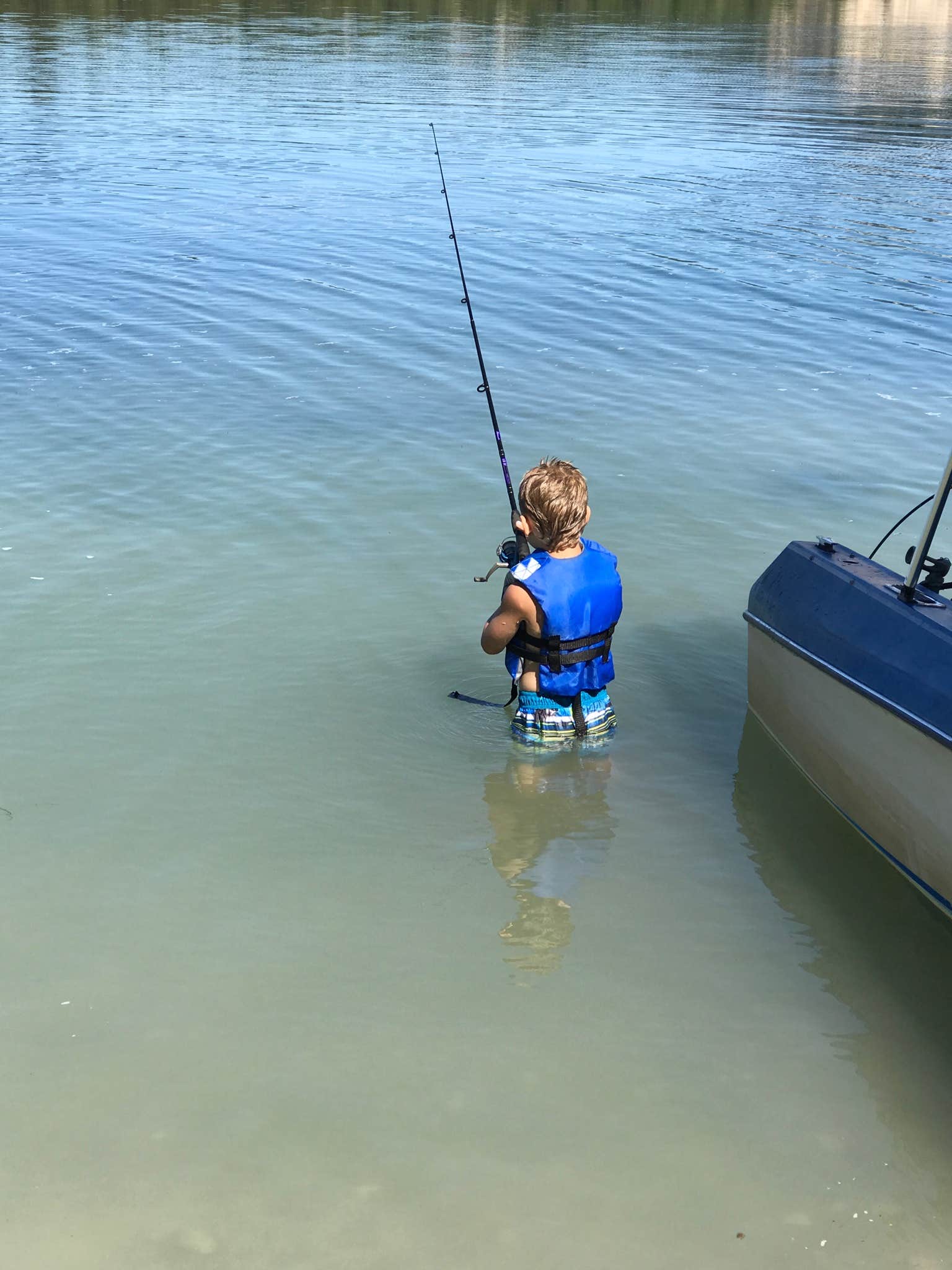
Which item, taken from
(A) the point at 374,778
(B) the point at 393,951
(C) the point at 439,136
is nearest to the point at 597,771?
(A) the point at 374,778

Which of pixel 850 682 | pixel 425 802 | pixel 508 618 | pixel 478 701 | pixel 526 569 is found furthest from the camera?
pixel 478 701

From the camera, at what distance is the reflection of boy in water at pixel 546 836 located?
4.43m

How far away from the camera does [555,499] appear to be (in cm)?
461

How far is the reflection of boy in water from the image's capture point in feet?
14.5

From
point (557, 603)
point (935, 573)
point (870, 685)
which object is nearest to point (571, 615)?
point (557, 603)

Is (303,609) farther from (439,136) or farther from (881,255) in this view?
(439,136)

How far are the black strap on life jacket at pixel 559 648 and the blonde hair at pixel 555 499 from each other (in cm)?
41

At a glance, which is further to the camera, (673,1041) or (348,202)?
(348,202)

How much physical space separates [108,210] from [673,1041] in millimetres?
14961

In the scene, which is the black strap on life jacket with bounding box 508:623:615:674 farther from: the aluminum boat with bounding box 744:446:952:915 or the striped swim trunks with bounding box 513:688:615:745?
the aluminum boat with bounding box 744:446:952:915

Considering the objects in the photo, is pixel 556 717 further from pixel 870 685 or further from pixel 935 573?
pixel 935 573

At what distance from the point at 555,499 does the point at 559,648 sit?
593 mm

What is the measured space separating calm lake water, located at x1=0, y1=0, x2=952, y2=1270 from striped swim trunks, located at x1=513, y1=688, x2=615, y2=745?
160 millimetres

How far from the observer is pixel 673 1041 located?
3938mm
